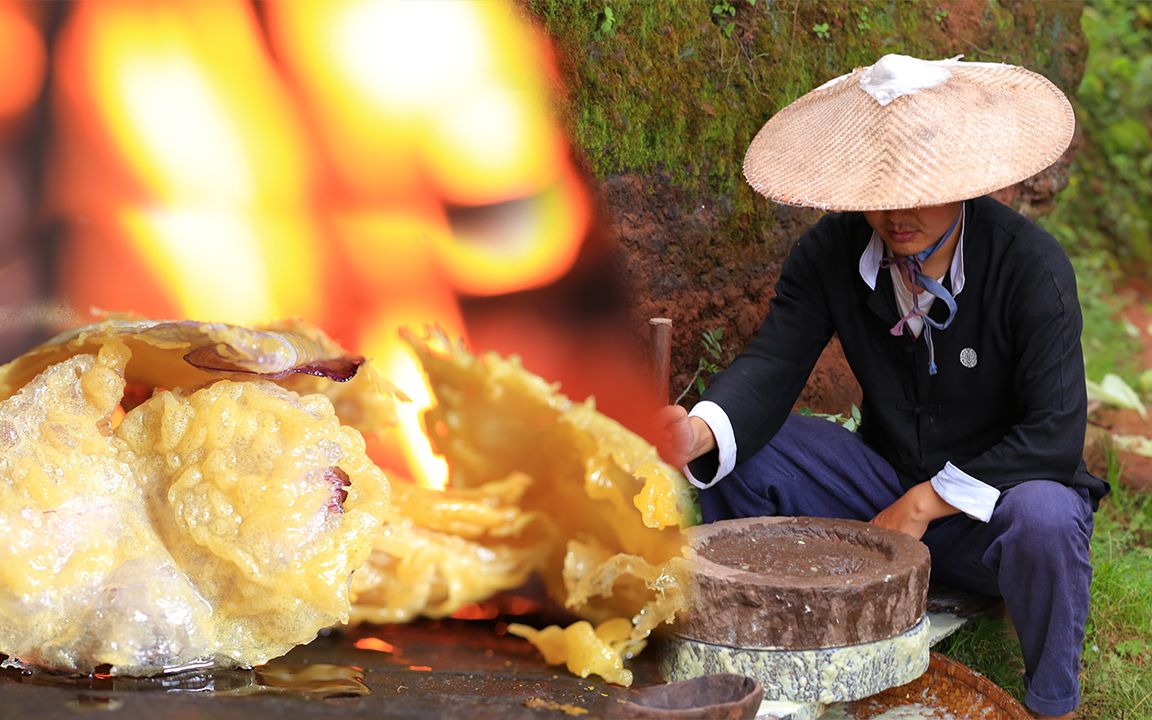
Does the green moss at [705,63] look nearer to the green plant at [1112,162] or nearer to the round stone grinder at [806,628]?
the round stone grinder at [806,628]

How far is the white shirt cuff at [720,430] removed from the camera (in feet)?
10.9

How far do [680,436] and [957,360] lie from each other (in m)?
0.89

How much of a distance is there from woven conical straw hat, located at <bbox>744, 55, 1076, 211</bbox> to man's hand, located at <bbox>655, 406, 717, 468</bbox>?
695mm

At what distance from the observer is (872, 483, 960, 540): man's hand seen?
3209mm

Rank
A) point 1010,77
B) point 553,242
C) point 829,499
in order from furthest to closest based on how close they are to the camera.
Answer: point 829,499, point 1010,77, point 553,242

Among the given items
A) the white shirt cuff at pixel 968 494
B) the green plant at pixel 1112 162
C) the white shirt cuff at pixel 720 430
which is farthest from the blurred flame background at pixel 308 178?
the green plant at pixel 1112 162

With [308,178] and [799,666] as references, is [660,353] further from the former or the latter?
[308,178]

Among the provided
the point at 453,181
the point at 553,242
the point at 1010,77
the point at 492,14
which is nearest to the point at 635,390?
the point at 553,242

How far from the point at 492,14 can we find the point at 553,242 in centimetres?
59

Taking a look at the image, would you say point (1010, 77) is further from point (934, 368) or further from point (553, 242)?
point (553, 242)

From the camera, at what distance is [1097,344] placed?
7.74 metres

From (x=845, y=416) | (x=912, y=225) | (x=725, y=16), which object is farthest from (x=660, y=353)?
(x=845, y=416)

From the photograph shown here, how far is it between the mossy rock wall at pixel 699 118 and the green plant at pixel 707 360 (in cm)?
3

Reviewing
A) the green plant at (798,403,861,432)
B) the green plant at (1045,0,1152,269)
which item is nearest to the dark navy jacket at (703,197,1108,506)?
the green plant at (798,403,861,432)
